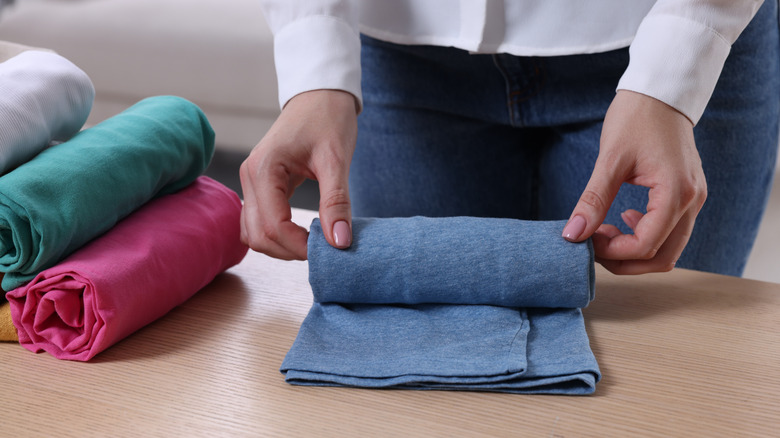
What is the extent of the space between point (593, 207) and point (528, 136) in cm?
36

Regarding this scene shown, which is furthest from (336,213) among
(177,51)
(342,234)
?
(177,51)

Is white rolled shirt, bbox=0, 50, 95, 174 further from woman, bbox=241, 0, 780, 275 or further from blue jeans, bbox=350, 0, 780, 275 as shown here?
blue jeans, bbox=350, 0, 780, 275

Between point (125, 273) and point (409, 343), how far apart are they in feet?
0.75

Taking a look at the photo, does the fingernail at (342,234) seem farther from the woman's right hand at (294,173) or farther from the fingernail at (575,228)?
the fingernail at (575,228)

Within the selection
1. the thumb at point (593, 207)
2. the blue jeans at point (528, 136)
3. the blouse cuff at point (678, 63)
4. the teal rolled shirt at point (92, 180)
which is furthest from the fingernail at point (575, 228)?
the teal rolled shirt at point (92, 180)

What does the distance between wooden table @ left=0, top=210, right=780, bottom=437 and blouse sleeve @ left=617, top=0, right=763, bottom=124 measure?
0.61 ft

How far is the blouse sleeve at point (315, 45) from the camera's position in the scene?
67cm

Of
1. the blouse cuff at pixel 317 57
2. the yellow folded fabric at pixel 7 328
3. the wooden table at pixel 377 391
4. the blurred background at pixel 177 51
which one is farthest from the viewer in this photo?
the blurred background at pixel 177 51

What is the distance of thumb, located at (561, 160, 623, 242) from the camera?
553 mm

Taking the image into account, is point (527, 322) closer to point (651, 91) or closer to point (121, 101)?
point (651, 91)

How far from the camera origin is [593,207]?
1.81ft

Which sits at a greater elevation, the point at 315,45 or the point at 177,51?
the point at 315,45

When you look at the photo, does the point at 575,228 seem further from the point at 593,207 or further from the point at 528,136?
the point at 528,136

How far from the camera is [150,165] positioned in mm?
629
